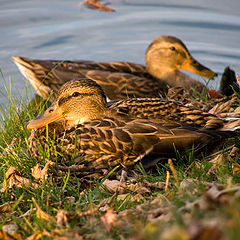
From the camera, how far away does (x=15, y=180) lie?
4.48 metres

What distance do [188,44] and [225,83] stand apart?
412cm

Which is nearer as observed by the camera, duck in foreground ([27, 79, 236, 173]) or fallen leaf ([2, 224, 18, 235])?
fallen leaf ([2, 224, 18, 235])

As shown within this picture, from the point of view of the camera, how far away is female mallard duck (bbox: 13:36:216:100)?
841 centimetres

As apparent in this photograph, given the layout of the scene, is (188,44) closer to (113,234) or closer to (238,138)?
(238,138)

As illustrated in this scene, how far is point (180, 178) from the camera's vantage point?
4.13 meters

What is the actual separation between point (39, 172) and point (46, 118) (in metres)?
1.00

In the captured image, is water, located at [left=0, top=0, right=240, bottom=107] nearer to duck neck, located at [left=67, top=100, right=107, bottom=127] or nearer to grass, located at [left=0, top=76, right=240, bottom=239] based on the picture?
duck neck, located at [left=67, top=100, right=107, bottom=127]

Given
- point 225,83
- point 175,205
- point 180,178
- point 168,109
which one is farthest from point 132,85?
point 175,205

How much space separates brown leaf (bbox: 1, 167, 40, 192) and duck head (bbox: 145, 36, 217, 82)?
200 inches

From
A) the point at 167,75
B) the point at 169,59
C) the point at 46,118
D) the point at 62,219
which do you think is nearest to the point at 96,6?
the point at 169,59

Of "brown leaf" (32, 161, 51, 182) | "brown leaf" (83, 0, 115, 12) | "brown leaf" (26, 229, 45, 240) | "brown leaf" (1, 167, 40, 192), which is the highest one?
"brown leaf" (83, 0, 115, 12)

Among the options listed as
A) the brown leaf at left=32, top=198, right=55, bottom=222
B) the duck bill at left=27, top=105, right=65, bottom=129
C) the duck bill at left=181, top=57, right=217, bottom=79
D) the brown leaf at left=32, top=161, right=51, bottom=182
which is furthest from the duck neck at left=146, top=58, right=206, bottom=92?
the brown leaf at left=32, top=198, right=55, bottom=222

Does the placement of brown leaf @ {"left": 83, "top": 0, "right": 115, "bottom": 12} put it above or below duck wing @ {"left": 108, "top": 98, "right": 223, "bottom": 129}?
above

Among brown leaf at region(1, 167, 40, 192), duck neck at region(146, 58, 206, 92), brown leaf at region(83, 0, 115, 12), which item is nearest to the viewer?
brown leaf at region(1, 167, 40, 192)
